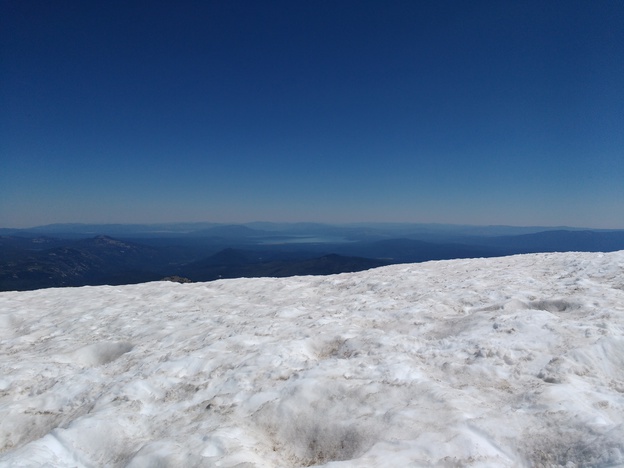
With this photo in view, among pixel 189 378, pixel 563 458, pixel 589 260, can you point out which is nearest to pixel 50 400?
pixel 189 378

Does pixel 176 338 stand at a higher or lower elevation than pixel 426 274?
lower

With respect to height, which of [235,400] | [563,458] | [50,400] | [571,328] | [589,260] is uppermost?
[589,260]

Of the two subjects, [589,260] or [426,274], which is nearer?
[589,260]

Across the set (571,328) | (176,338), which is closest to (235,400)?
(176,338)

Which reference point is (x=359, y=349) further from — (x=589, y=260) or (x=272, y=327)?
(x=589, y=260)

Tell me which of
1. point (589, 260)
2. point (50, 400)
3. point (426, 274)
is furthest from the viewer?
point (426, 274)

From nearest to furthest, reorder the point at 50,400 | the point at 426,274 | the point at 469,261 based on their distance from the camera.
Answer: the point at 50,400, the point at 426,274, the point at 469,261

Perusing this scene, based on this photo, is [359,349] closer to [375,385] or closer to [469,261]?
[375,385]
